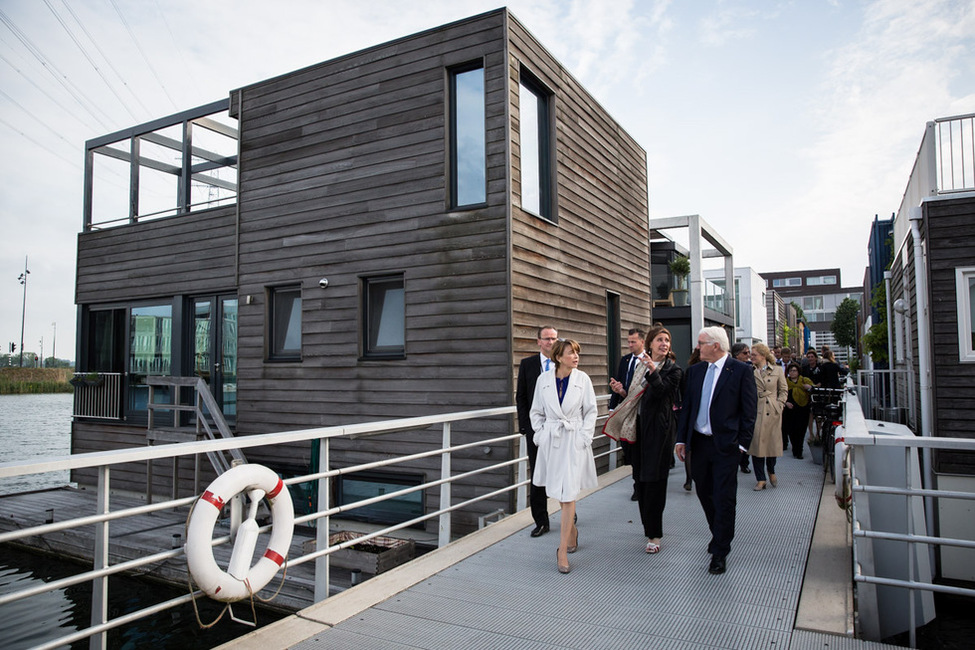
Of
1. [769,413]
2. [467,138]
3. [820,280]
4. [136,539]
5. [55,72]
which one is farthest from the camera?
[820,280]

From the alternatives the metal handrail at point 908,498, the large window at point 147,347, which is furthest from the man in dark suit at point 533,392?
the large window at point 147,347

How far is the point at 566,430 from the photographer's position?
14.9 ft

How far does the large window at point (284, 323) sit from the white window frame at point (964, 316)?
32.5 ft

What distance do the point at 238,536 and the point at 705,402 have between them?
307 centimetres

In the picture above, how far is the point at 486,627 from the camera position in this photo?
3.37 metres

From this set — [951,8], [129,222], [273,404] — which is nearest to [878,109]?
[951,8]

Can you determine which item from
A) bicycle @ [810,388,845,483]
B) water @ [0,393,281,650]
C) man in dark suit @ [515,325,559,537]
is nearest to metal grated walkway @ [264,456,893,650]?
man in dark suit @ [515,325,559,537]

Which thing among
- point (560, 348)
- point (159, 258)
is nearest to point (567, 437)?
point (560, 348)

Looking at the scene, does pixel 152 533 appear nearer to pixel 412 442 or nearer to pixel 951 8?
pixel 412 442

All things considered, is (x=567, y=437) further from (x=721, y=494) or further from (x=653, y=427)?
(x=721, y=494)

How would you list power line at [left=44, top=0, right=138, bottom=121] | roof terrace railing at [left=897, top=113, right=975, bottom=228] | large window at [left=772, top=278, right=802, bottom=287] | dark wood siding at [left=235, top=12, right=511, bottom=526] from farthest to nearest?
large window at [left=772, top=278, right=802, bottom=287]
power line at [left=44, top=0, right=138, bottom=121]
roof terrace railing at [left=897, top=113, right=975, bottom=228]
dark wood siding at [left=235, top=12, right=511, bottom=526]

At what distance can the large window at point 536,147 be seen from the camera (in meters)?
8.71

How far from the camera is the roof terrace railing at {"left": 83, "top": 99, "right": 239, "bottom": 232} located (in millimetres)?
11703

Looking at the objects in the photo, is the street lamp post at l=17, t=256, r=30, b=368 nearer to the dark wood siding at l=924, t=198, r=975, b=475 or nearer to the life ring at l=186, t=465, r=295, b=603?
the life ring at l=186, t=465, r=295, b=603
